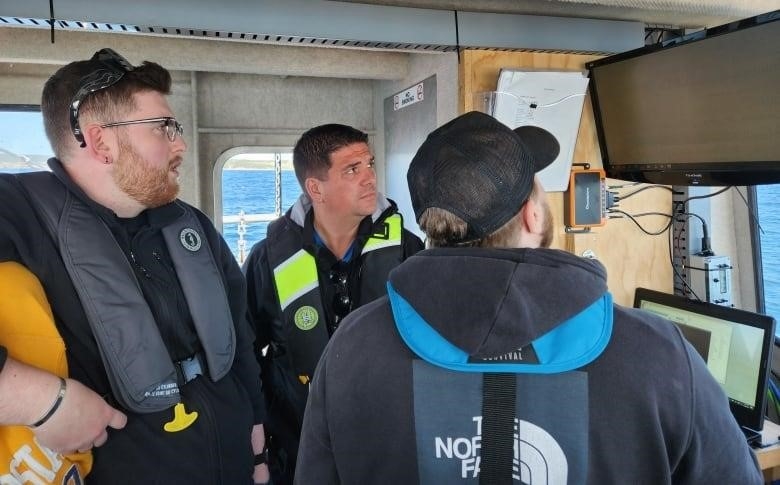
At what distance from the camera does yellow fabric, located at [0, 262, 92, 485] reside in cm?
106

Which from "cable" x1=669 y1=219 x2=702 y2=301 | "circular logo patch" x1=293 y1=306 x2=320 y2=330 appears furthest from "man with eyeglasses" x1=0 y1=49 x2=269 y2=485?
"cable" x1=669 y1=219 x2=702 y2=301

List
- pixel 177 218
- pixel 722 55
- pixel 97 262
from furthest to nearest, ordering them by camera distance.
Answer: pixel 722 55 < pixel 177 218 < pixel 97 262

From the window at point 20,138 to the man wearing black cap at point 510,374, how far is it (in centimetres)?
318

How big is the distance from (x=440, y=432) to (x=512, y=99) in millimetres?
1662

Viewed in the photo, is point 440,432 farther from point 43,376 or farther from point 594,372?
point 43,376

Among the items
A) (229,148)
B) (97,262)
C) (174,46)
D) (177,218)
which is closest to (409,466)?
(97,262)

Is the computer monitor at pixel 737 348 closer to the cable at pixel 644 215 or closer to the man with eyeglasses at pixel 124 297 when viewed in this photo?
the cable at pixel 644 215

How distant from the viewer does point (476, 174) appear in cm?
95

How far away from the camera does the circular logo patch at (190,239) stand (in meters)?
1.50

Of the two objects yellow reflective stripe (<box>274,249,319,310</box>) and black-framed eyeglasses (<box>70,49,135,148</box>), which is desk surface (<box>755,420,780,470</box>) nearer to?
yellow reflective stripe (<box>274,249,319,310</box>)

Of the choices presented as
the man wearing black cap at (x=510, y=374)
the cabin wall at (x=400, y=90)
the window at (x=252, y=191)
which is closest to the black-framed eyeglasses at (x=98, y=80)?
the man wearing black cap at (x=510, y=374)

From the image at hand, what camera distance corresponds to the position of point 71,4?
5.57 feet

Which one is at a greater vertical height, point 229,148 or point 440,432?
point 229,148

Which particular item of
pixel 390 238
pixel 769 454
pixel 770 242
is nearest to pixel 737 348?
pixel 769 454
